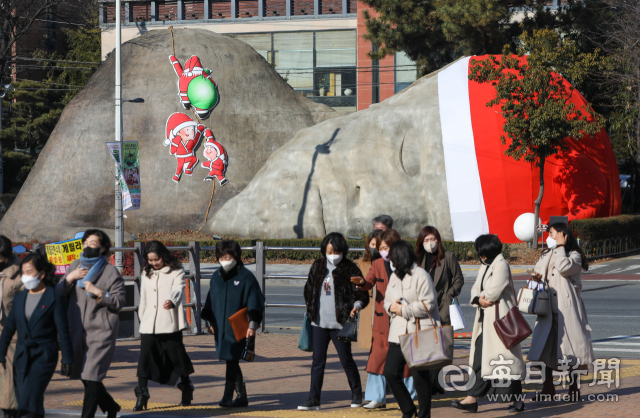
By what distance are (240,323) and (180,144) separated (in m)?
24.3

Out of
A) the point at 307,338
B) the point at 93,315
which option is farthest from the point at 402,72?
the point at 93,315

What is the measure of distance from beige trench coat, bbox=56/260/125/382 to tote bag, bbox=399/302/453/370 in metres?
2.52

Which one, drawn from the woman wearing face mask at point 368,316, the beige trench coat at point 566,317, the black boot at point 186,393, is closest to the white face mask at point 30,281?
the black boot at point 186,393

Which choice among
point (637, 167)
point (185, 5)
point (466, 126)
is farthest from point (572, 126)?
point (185, 5)

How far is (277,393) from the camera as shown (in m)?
7.75

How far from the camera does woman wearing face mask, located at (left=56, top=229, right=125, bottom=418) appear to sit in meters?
6.11

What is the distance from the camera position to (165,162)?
30391mm

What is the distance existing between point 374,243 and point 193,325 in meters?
5.14

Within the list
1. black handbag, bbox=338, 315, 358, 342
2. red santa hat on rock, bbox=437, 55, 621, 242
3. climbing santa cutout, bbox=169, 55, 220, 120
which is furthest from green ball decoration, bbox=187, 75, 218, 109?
black handbag, bbox=338, 315, 358, 342

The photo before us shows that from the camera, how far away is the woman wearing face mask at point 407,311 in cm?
613

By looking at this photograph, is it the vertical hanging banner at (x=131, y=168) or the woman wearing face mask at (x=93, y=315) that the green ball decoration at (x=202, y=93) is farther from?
the woman wearing face mask at (x=93, y=315)

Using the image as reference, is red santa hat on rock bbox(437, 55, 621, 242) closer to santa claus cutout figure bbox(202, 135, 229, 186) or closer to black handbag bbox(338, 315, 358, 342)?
santa claus cutout figure bbox(202, 135, 229, 186)

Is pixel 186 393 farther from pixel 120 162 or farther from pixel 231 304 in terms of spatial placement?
pixel 120 162

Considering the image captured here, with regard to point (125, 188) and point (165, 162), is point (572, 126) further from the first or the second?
point (165, 162)
